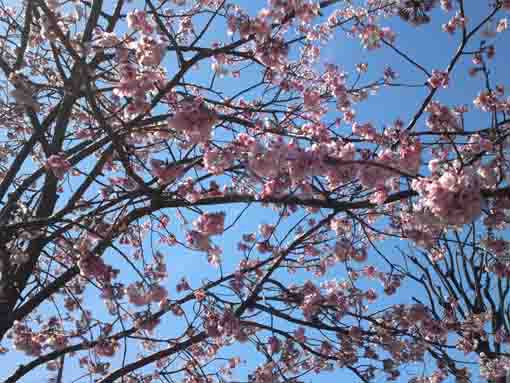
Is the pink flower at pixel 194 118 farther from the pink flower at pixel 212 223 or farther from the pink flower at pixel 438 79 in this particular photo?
the pink flower at pixel 438 79

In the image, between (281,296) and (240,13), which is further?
(281,296)

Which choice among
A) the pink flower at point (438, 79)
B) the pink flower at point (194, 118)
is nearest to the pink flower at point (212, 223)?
the pink flower at point (194, 118)

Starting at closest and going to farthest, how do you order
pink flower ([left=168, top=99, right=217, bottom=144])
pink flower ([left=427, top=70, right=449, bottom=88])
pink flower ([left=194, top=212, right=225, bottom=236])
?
pink flower ([left=168, top=99, right=217, bottom=144]) → pink flower ([left=194, top=212, right=225, bottom=236]) → pink flower ([left=427, top=70, right=449, bottom=88])

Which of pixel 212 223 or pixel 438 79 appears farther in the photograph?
pixel 438 79

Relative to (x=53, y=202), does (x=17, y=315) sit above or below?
below

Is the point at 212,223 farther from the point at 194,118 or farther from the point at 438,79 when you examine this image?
the point at 438,79

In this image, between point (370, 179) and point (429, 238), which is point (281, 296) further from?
point (370, 179)

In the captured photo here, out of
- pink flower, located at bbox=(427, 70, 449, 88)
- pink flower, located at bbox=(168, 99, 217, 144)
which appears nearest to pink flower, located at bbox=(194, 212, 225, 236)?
pink flower, located at bbox=(168, 99, 217, 144)

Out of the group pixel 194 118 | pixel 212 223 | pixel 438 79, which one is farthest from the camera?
pixel 438 79

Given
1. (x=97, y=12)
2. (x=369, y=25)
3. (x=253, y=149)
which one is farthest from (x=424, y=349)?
(x=97, y=12)

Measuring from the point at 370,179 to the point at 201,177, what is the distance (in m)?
1.71

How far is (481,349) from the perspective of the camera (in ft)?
21.0

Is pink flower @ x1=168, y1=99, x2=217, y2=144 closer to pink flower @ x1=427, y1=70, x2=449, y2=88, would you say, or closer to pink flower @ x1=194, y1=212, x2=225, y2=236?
pink flower @ x1=194, y1=212, x2=225, y2=236

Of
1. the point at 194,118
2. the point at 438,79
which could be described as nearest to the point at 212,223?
the point at 194,118
